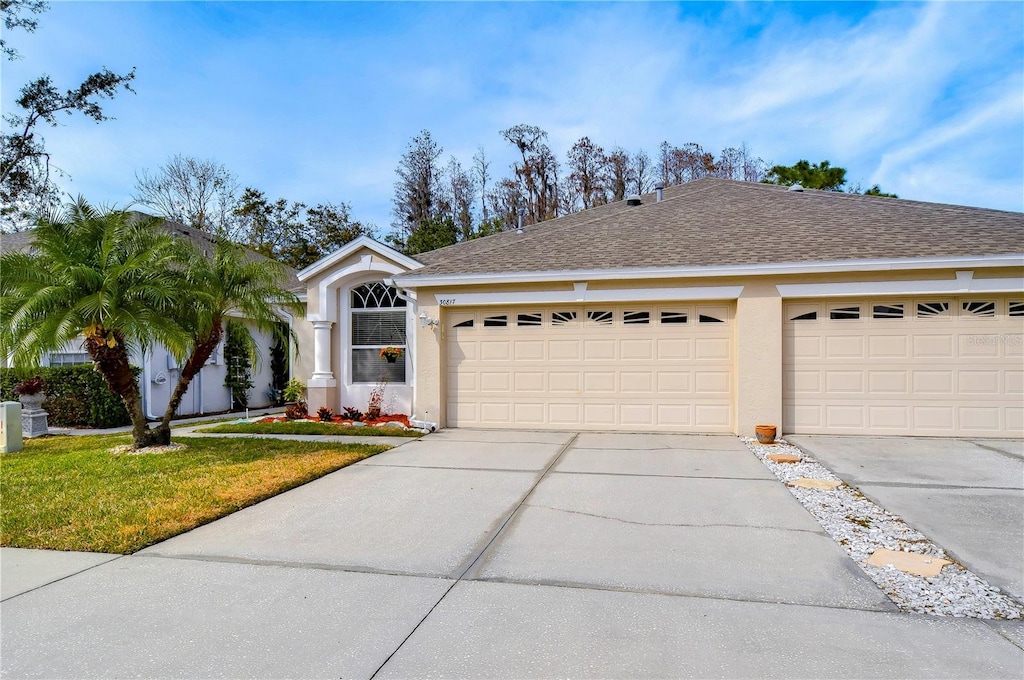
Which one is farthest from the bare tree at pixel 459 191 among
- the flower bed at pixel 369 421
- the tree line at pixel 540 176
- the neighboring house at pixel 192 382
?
the flower bed at pixel 369 421

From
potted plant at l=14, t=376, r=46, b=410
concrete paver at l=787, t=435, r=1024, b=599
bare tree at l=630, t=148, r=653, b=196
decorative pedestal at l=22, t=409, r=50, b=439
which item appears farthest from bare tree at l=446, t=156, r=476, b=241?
concrete paver at l=787, t=435, r=1024, b=599

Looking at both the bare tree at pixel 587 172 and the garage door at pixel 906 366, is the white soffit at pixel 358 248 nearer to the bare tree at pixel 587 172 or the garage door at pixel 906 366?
the garage door at pixel 906 366

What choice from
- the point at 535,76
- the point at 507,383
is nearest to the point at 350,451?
the point at 507,383

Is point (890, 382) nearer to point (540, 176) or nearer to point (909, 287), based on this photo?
point (909, 287)

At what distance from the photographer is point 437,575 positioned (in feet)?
12.8

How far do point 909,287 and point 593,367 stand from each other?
5094 mm

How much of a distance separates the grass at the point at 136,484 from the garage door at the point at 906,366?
22.9 feet

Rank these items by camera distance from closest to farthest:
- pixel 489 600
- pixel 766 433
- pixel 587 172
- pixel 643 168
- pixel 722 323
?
pixel 489 600, pixel 766 433, pixel 722 323, pixel 587 172, pixel 643 168

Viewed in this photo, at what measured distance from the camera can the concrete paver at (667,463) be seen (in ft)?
22.6

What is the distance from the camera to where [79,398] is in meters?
11.5

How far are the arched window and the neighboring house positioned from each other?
1.39 meters

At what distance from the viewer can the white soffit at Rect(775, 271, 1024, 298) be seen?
8695 mm

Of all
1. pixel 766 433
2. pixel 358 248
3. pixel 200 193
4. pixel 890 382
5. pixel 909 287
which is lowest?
pixel 766 433

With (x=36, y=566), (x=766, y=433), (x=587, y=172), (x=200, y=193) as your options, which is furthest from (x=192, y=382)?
(x=587, y=172)
